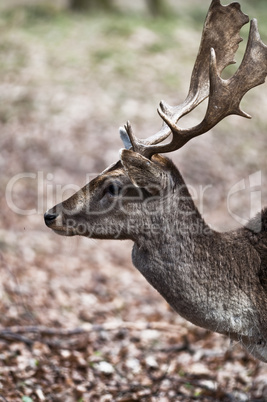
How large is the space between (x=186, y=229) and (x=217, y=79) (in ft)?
3.52

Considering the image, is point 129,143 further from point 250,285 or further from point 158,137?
point 250,285

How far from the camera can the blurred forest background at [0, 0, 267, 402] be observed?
5395 mm

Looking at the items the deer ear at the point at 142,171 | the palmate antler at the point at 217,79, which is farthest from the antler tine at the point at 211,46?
the deer ear at the point at 142,171

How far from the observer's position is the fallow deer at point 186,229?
3869 millimetres

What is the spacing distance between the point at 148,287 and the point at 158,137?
3920mm

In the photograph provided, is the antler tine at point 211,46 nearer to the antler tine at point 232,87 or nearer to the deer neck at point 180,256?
the antler tine at point 232,87

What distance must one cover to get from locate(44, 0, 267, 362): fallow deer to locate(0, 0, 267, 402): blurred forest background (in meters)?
1.19

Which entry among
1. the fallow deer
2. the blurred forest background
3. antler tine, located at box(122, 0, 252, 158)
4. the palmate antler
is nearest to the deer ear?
the fallow deer

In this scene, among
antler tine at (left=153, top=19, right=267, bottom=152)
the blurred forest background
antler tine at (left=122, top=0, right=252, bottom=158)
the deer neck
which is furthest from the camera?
the blurred forest background

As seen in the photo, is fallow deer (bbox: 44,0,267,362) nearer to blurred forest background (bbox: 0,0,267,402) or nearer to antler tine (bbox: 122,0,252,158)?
antler tine (bbox: 122,0,252,158)
